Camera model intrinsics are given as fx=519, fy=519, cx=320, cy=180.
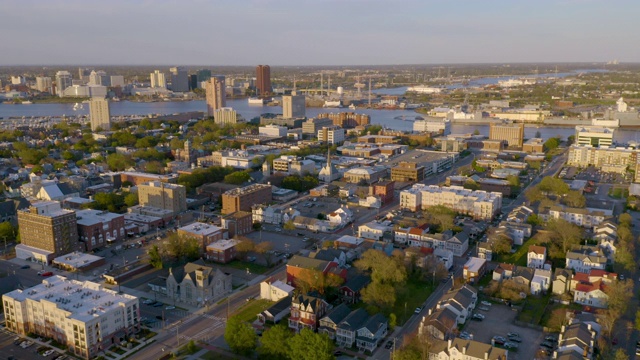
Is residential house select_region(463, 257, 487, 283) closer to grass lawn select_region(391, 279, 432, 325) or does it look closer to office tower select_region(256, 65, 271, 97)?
grass lawn select_region(391, 279, 432, 325)

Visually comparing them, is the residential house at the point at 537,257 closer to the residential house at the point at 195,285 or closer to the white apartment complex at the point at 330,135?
the residential house at the point at 195,285

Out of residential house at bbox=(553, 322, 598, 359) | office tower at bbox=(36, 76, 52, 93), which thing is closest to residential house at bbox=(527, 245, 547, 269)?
residential house at bbox=(553, 322, 598, 359)

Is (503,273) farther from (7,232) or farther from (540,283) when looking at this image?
(7,232)

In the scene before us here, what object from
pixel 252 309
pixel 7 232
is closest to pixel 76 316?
pixel 252 309

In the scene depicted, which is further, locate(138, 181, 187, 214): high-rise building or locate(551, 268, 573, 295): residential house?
locate(138, 181, 187, 214): high-rise building

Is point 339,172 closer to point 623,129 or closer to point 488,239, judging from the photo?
point 488,239

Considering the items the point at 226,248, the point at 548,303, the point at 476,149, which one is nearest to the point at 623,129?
the point at 476,149

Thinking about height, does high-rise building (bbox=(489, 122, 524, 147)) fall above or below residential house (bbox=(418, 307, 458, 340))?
above
